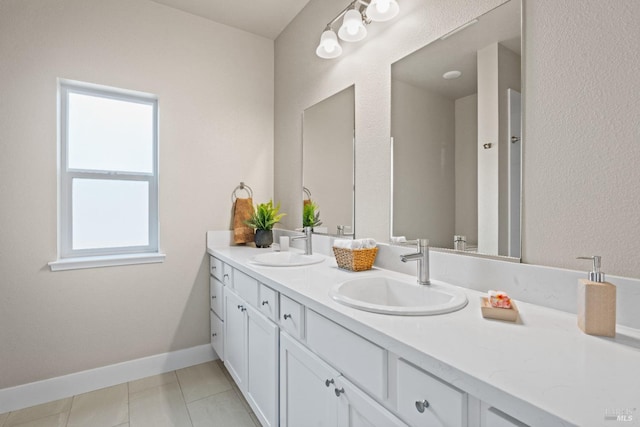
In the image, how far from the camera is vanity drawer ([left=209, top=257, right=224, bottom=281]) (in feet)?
7.23

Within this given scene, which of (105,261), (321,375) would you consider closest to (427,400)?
(321,375)

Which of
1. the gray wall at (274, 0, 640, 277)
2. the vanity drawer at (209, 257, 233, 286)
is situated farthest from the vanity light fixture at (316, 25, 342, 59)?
the vanity drawer at (209, 257, 233, 286)

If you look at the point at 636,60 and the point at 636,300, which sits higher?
the point at 636,60

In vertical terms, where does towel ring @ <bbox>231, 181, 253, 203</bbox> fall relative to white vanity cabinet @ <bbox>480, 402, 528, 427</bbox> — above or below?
above

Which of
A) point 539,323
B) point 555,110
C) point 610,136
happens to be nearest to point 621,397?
point 539,323

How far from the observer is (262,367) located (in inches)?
60.1

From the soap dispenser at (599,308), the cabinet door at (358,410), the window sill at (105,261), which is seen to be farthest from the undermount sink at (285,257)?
the soap dispenser at (599,308)

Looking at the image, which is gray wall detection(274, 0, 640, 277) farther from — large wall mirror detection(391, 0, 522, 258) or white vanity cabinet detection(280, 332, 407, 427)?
white vanity cabinet detection(280, 332, 407, 427)

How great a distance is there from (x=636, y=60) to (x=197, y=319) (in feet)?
8.82

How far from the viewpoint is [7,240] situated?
1860mm

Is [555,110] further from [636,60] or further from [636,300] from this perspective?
[636,300]

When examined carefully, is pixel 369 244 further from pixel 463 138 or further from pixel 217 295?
pixel 217 295

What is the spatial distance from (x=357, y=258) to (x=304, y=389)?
0.61 m

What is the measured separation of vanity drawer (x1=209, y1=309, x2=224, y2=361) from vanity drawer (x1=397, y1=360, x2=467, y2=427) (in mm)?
1680
